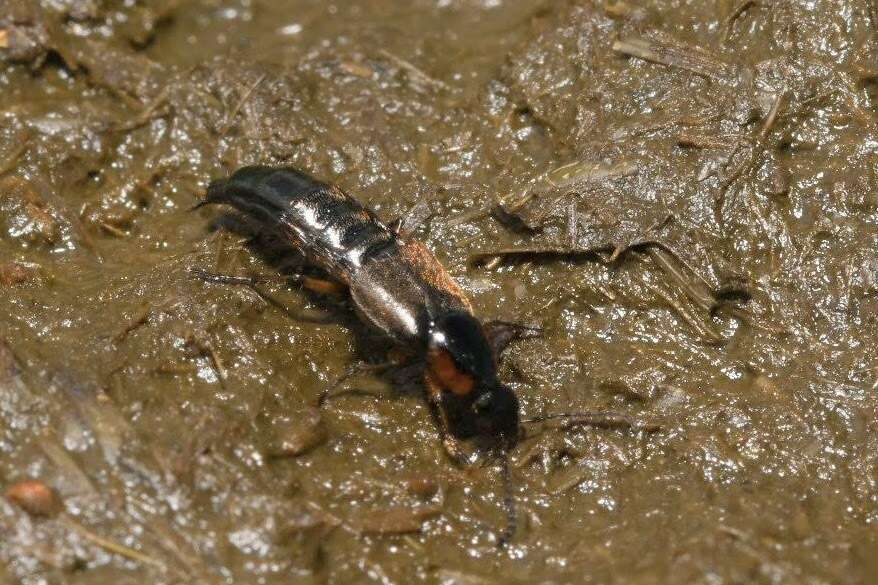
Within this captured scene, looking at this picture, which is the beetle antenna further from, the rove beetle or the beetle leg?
the beetle leg

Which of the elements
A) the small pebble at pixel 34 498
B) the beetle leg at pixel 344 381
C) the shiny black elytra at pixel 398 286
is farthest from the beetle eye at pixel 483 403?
the small pebble at pixel 34 498

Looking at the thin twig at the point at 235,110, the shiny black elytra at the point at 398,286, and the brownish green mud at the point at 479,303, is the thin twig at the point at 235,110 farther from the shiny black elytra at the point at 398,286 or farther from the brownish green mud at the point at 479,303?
the shiny black elytra at the point at 398,286

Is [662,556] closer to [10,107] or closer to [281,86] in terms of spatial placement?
[281,86]

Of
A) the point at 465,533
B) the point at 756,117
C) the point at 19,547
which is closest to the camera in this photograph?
the point at 19,547

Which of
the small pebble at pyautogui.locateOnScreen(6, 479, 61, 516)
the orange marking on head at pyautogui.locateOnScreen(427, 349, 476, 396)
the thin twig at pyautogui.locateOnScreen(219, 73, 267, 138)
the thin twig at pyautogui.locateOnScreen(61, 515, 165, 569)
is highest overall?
the thin twig at pyautogui.locateOnScreen(219, 73, 267, 138)

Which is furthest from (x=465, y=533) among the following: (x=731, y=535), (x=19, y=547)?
(x=19, y=547)

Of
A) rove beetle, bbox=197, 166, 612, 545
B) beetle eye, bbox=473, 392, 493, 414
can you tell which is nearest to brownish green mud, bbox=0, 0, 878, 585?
rove beetle, bbox=197, 166, 612, 545
